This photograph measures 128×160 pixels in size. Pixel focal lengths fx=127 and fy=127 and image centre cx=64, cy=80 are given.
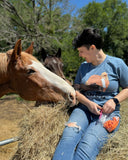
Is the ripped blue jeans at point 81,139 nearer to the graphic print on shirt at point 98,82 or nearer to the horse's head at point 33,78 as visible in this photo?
the graphic print on shirt at point 98,82

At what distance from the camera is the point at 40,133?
1.38 metres

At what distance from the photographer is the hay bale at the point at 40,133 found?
129 cm

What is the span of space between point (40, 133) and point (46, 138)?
0.09 m

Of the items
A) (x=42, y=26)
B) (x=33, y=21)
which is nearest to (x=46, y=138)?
(x=33, y=21)

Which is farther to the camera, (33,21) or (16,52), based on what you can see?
(33,21)

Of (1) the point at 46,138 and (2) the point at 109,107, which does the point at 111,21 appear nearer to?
(2) the point at 109,107

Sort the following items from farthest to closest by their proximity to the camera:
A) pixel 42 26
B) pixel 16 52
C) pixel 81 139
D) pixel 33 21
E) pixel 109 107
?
pixel 42 26, pixel 33 21, pixel 16 52, pixel 109 107, pixel 81 139

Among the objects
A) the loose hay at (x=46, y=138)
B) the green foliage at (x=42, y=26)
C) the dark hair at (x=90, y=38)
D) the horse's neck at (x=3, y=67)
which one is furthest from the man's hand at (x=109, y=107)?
the green foliage at (x=42, y=26)

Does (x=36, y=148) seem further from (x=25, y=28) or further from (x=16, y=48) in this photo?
(x=25, y=28)

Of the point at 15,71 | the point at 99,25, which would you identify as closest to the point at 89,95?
the point at 15,71

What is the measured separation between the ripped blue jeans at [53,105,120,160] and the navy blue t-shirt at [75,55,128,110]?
0.77 feet

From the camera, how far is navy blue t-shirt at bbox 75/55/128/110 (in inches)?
59.9

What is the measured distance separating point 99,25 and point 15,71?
1280cm

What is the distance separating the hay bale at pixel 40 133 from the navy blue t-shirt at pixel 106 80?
47 cm
